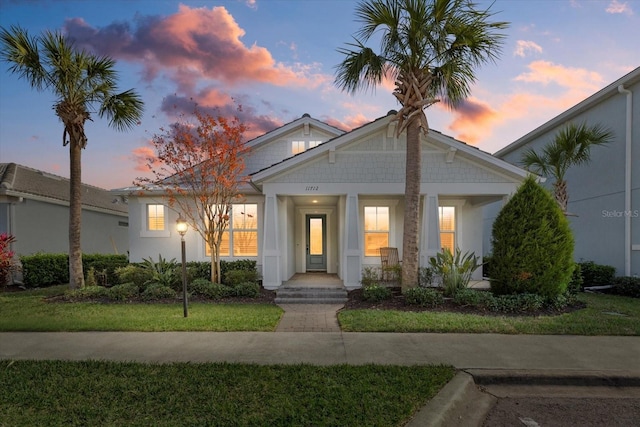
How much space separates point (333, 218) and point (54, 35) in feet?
33.7

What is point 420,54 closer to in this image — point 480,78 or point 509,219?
point 480,78

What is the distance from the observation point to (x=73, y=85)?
895 cm

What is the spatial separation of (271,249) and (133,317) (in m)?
4.01

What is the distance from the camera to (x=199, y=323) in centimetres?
631

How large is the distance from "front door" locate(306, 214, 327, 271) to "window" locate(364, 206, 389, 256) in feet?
7.10

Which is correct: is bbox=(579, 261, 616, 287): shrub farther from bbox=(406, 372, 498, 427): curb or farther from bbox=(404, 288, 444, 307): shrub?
bbox=(406, 372, 498, 427): curb

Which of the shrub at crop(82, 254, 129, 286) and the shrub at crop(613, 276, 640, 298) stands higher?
the shrub at crop(82, 254, 129, 286)

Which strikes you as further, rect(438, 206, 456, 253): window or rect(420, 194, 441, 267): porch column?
rect(438, 206, 456, 253): window

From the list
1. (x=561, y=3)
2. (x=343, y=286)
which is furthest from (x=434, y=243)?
(x=561, y=3)

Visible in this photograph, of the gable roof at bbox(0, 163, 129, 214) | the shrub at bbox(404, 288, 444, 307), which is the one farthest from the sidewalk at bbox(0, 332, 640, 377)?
the gable roof at bbox(0, 163, 129, 214)

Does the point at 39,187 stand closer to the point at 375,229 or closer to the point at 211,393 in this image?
the point at 375,229

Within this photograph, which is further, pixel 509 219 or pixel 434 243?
pixel 434 243

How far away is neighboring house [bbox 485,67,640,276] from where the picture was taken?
10.0 meters
